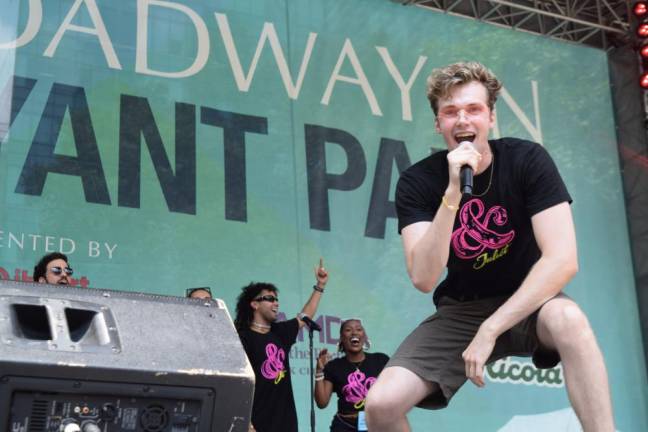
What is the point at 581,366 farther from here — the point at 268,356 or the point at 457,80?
the point at 268,356

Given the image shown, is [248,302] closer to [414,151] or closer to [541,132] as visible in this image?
[414,151]

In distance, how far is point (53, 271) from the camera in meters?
5.09

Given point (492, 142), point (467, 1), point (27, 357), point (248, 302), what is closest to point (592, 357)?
point (492, 142)

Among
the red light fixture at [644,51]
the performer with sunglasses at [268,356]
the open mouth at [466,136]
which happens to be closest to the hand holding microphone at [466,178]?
the open mouth at [466,136]

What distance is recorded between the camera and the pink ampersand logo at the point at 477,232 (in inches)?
95.0

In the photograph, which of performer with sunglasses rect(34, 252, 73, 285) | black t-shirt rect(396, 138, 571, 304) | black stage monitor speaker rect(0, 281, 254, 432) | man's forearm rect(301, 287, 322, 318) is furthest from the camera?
man's forearm rect(301, 287, 322, 318)

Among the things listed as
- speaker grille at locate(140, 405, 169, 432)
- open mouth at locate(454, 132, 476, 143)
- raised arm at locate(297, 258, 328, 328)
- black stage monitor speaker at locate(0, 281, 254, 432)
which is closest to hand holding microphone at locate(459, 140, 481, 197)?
open mouth at locate(454, 132, 476, 143)

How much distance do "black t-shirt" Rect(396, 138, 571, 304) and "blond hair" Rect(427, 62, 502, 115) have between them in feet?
0.61

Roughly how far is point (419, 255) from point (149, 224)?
441 centimetres

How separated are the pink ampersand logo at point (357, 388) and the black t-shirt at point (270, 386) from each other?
0.42 metres

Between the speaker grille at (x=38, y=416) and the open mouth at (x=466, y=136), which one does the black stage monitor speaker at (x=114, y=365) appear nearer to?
the speaker grille at (x=38, y=416)

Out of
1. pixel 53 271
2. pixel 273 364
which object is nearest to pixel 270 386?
pixel 273 364

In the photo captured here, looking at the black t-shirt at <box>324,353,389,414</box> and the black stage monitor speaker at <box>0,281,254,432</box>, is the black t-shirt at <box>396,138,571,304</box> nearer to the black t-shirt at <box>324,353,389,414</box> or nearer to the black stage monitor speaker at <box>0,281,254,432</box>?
the black stage monitor speaker at <box>0,281,254,432</box>

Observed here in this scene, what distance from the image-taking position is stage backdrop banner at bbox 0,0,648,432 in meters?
6.27
